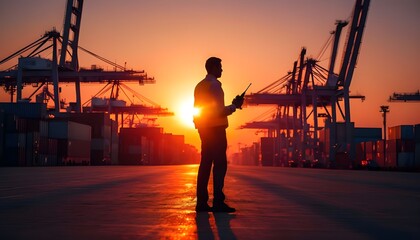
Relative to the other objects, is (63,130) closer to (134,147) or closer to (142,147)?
(134,147)

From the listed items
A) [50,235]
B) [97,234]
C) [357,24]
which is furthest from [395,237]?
[357,24]

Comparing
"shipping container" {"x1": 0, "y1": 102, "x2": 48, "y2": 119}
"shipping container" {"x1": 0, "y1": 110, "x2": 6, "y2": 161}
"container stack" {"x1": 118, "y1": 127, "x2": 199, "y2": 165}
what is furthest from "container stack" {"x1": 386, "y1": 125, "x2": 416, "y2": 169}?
"container stack" {"x1": 118, "y1": 127, "x2": 199, "y2": 165}

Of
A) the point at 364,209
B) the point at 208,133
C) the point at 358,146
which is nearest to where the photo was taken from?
the point at 208,133

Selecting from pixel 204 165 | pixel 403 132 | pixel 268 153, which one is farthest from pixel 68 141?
pixel 268 153

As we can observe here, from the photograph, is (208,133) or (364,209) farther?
(364,209)

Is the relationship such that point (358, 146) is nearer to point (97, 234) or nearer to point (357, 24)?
point (357, 24)

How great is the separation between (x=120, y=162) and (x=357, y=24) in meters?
52.0

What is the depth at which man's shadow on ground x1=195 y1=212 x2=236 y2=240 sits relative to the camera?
4.22 meters

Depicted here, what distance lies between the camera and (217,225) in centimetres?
490

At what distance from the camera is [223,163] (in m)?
6.34

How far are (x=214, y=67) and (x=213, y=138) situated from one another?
89 cm

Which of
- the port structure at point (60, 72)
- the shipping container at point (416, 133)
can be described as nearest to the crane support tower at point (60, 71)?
the port structure at point (60, 72)

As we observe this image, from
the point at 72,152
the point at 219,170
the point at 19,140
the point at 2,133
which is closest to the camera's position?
the point at 219,170

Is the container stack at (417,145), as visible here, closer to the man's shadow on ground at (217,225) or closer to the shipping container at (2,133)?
the shipping container at (2,133)
